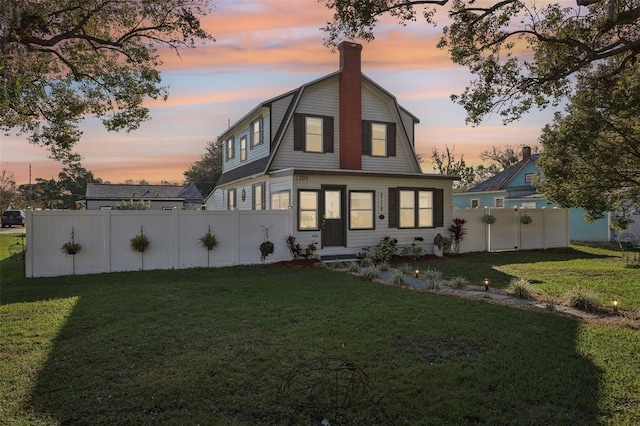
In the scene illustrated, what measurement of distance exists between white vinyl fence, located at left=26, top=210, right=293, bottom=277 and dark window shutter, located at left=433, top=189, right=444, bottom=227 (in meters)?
5.81

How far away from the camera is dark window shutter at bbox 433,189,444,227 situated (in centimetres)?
1548

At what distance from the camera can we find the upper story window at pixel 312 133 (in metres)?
14.7

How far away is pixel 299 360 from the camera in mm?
4395

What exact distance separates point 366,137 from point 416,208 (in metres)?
3.33

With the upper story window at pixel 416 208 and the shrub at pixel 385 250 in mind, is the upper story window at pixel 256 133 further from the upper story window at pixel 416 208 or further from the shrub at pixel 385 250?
the shrub at pixel 385 250

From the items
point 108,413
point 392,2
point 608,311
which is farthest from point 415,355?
point 392,2

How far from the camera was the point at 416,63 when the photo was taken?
37.1 ft

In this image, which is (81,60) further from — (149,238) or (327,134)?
(327,134)

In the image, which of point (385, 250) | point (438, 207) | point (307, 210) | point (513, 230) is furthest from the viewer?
point (513, 230)

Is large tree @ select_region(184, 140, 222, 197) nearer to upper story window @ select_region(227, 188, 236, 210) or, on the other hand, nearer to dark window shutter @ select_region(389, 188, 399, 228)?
upper story window @ select_region(227, 188, 236, 210)

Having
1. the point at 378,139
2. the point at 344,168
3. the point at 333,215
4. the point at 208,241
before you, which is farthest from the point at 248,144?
the point at 208,241

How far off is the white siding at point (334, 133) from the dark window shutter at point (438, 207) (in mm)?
3922

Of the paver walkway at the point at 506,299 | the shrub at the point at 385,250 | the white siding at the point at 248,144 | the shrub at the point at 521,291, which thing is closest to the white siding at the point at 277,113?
the white siding at the point at 248,144

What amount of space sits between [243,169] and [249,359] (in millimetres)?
13892
